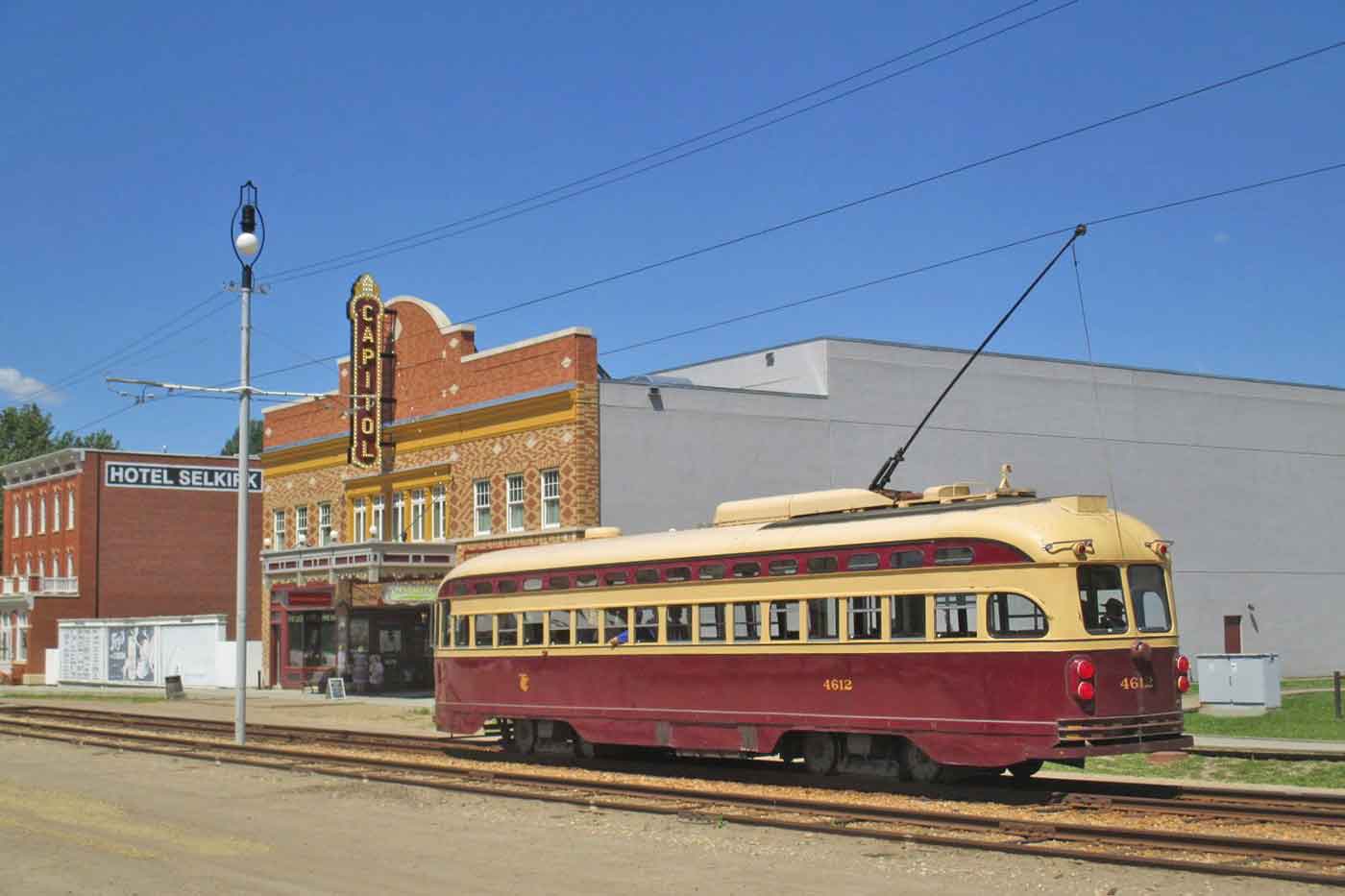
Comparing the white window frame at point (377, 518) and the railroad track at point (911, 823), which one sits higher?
the white window frame at point (377, 518)

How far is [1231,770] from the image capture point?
65.0ft

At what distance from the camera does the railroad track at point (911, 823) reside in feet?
38.3

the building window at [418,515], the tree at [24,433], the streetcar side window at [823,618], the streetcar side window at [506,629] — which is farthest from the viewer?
the tree at [24,433]

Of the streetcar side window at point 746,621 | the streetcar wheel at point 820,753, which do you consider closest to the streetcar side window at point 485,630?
the streetcar side window at point 746,621

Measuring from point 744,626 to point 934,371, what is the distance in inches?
1048

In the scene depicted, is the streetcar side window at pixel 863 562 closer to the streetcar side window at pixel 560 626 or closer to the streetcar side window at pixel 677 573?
the streetcar side window at pixel 677 573

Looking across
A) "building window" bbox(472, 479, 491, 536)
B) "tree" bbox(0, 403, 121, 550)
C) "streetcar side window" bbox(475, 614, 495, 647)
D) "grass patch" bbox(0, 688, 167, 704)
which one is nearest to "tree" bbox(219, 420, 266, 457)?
"tree" bbox(0, 403, 121, 550)

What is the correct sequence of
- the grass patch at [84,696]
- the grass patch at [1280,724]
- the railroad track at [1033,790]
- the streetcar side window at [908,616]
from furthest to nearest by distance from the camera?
1. the grass patch at [84,696]
2. the grass patch at [1280,724]
3. the streetcar side window at [908,616]
4. the railroad track at [1033,790]

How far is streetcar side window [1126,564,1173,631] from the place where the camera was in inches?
614

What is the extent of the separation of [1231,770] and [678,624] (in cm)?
771

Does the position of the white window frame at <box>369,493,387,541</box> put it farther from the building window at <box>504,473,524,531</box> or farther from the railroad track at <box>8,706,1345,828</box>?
the railroad track at <box>8,706,1345,828</box>

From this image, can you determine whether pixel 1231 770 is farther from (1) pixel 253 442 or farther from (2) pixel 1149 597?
(1) pixel 253 442

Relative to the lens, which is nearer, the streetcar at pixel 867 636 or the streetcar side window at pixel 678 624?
the streetcar at pixel 867 636

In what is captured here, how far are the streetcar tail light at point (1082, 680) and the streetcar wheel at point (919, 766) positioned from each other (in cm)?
232
